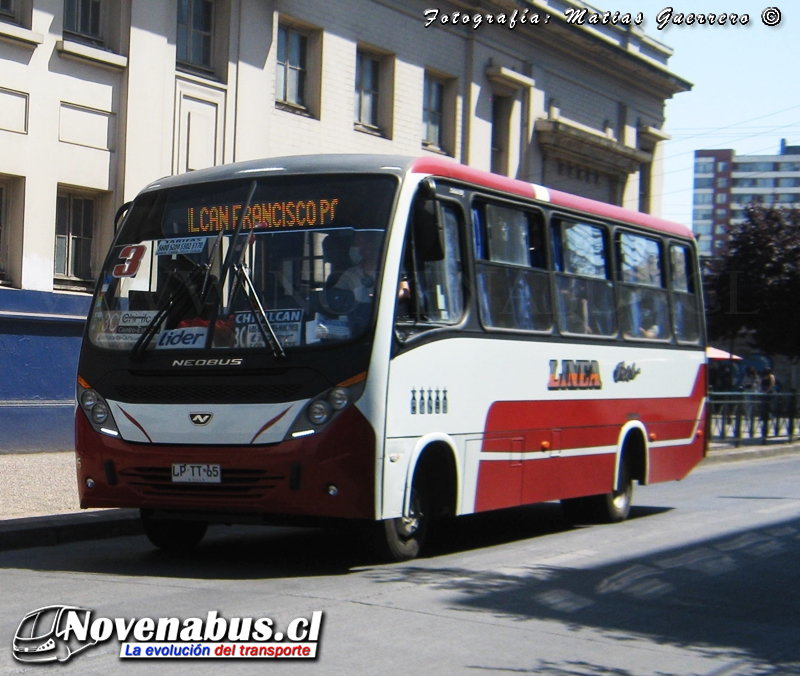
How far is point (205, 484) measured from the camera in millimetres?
8969

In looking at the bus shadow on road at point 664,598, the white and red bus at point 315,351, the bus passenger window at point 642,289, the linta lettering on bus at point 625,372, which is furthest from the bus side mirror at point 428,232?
the bus passenger window at point 642,289

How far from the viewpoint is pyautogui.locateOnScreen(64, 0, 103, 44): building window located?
18.5 metres

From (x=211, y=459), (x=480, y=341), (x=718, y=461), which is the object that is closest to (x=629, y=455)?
(x=480, y=341)

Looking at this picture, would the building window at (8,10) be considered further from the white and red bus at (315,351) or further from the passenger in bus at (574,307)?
the passenger in bus at (574,307)

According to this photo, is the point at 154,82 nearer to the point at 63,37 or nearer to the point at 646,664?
the point at 63,37

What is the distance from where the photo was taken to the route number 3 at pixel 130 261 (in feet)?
31.9

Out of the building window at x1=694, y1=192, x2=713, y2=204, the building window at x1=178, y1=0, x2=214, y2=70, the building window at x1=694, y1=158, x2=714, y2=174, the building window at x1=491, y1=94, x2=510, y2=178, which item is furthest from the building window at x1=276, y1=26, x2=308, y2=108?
the building window at x1=694, y1=158, x2=714, y2=174

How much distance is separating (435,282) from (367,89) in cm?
1563

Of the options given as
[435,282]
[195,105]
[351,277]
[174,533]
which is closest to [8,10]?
[195,105]

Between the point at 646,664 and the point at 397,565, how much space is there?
3.23 m

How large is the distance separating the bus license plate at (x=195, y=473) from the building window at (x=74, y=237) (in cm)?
989

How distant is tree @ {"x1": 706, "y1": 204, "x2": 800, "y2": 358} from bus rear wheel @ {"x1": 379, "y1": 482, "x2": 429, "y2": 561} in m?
23.4

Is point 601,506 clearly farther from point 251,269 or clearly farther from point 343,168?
point 251,269

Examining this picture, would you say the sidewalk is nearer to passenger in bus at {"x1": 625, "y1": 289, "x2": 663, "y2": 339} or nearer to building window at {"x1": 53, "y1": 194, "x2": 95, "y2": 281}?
building window at {"x1": 53, "y1": 194, "x2": 95, "y2": 281}
